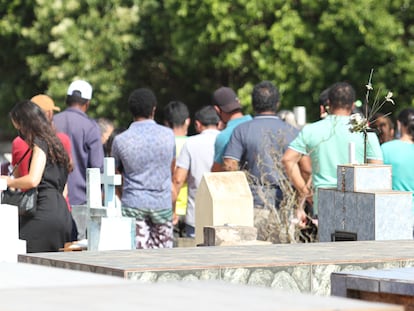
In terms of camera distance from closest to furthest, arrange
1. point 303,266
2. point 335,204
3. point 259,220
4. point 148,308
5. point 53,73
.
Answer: point 148,308
point 303,266
point 335,204
point 259,220
point 53,73

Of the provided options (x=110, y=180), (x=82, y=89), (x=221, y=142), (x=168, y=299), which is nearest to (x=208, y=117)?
(x=221, y=142)

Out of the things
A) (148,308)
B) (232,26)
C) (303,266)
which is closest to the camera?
(148,308)

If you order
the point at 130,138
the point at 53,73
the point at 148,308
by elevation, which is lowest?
the point at 148,308

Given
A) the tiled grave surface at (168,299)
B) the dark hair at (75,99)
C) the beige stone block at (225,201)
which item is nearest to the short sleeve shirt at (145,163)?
the beige stone block at (225,201)

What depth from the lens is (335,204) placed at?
8703 mm

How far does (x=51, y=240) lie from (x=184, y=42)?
21900mm

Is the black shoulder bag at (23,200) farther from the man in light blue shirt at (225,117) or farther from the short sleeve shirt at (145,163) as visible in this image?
the man in light blue shirt at (225,117)

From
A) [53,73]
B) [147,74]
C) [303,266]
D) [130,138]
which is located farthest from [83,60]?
[303,266]

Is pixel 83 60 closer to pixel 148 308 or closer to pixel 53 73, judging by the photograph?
pixel 53 73

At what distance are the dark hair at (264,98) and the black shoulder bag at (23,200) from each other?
6.67ft

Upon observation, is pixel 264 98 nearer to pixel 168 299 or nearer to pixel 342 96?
pixel 342 96

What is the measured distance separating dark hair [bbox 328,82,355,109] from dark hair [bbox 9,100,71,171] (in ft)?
6.14

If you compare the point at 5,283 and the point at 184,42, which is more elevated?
the point at 184,42

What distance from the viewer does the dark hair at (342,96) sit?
976 centimetres
